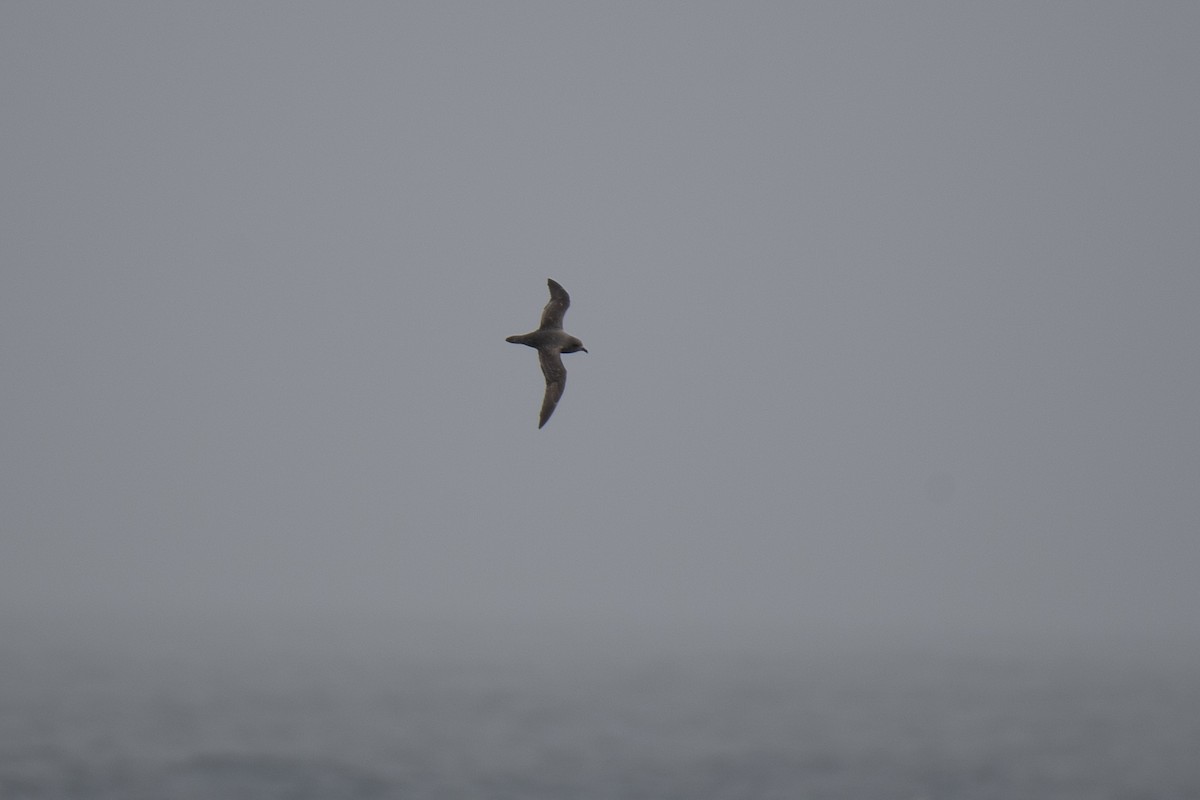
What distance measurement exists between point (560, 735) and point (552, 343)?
23652mm

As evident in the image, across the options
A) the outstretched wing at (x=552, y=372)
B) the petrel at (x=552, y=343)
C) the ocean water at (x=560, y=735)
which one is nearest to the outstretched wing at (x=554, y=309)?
the petrel at (x=552, y=343)

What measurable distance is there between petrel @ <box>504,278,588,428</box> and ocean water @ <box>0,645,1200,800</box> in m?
14.1

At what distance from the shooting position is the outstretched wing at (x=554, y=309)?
2097 cm

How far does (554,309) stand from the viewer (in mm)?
21328

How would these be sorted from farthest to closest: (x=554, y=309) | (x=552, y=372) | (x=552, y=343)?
(x=554, y=309), (x=552, y=343), (x=552, y=372)

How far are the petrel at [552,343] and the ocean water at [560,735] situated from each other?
46.2 feet

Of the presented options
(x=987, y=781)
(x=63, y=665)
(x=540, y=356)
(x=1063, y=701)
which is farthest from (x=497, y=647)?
(x=540, y=356)

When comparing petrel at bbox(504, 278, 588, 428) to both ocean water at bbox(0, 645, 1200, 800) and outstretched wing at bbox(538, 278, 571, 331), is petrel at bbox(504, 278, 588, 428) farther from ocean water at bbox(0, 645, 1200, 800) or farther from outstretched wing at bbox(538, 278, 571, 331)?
ocean water at bbox(0, 645, 1200, 800)

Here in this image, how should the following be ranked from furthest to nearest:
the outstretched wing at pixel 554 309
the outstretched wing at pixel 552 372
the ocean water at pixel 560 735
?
the ocean water at pixel 560 735
the outstretched wing at pixel 554 309
the outstretched wing at pixel 552 372

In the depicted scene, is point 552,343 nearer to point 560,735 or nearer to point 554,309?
point 554,309

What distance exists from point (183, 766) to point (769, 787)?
50.9ft

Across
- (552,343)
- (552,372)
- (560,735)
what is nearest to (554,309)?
(552,343)

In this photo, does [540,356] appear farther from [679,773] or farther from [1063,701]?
[1063,701]

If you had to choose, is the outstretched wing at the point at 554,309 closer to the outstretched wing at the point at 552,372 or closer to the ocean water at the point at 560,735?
the outstretched wing at the point at 552,372
